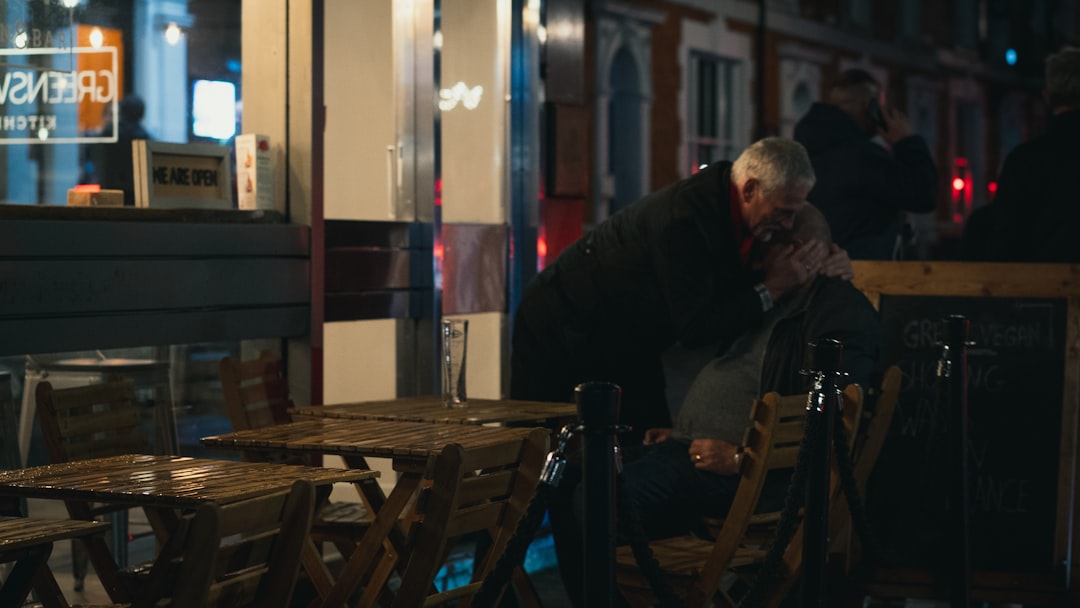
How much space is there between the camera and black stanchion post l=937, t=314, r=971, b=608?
5.66 m

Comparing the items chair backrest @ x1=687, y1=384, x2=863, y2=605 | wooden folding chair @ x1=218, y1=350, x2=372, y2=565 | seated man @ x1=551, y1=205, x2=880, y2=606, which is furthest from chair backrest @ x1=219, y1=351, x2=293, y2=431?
chair backrest @ x1=687, y1=384, x2=863, y2=605

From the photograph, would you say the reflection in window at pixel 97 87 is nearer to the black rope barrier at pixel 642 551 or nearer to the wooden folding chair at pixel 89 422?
the wooden folding chair at pixel 89 422

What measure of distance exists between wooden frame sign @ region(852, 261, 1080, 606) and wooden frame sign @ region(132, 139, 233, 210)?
8.91ft

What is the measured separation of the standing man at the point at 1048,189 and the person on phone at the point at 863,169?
548 millimetres

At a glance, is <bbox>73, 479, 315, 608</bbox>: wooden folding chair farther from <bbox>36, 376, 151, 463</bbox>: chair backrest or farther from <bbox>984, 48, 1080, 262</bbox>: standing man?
<bbox>984, 48, 1080, 262</bbox>: standing man

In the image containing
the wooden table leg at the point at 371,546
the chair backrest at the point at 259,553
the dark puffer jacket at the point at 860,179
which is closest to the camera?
the chair backrest at the point at 259,553

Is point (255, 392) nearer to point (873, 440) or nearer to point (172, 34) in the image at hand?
point (172, 34)

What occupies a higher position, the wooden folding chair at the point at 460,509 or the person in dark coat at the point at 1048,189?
the person in dark coat at the point at 1048,189

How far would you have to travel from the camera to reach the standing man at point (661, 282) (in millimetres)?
5676

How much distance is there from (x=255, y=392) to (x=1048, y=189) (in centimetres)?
339

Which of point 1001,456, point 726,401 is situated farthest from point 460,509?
point 1001,456

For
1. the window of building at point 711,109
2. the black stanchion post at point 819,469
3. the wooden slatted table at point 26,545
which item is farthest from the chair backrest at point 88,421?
the window of building at point 711,109

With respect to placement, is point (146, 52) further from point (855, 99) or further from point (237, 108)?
point (855, 99)

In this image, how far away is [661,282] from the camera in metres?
5.79
